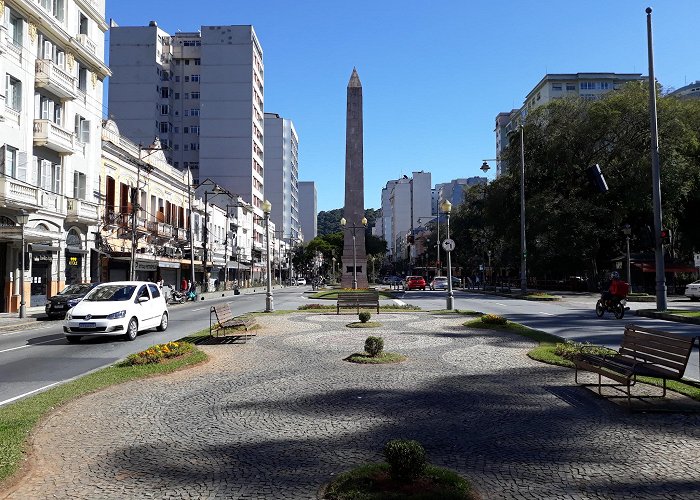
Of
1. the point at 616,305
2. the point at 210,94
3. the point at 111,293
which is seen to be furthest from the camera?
the point at 210,94

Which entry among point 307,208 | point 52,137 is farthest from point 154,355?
point 307,208

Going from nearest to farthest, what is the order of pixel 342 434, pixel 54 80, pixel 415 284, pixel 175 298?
pixel 342 434 < pixel 54 80 < pixel 175 298 < pixel 415 284

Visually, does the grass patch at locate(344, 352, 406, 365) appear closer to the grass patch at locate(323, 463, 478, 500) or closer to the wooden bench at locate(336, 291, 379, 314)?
the grass patch at locate(323, 463, 478, 500)

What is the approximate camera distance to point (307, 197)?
563ft

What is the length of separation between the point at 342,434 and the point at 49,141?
27440 mm

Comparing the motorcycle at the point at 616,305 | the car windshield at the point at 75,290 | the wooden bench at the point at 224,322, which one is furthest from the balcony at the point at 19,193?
the motorcycle at the point at 616,305

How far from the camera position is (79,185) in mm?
32594

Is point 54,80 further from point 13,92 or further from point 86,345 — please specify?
point 86,345

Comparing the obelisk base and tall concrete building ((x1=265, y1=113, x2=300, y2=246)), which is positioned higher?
tall concrete building ((x1=265, y1=113, x2=300, y2=246))

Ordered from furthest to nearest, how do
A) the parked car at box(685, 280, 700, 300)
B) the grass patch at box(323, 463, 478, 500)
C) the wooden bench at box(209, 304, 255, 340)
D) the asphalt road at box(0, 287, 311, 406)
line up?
the parked car at box(685, 280, 700, 300) → the wooden bench at box(209, 304, 255, 340) → the asphalt road at box(0, 287, 311, 406) → the grass patch at box(323, 463, 478, 500)

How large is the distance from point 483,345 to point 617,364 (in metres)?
5.40

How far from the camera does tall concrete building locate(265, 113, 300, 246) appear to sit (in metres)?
115

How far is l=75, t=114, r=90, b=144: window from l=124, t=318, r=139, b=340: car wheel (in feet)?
66.5

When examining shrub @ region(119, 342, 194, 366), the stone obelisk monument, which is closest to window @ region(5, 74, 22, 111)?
shrub @ region(119, 342, 194, 366)
